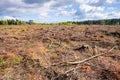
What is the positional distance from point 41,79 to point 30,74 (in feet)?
1.32

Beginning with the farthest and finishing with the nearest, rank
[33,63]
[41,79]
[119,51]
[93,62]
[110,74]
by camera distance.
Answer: [119,51] → [93,62] → [33,63] → [110,74] → [41,79]

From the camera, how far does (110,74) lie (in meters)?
7.02

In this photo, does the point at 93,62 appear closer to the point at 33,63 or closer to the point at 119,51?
the point at 33,63

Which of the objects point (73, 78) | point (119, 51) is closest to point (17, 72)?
point (73, 78)

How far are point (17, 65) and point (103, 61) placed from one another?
9.65ft

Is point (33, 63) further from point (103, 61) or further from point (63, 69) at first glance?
point (103, 61)

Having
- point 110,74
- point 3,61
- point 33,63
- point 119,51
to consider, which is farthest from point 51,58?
point 119,51

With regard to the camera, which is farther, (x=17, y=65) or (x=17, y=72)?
(x=17, y=65)

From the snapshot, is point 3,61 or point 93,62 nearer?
point 3,61

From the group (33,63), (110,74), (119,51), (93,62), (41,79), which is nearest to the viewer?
(41,79)

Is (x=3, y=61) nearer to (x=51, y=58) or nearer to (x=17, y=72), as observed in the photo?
(x=17, y=72)

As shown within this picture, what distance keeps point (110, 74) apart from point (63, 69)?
4.54 ft

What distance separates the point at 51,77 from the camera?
6609 mm

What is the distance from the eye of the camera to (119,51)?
10422 millimetres
